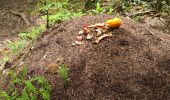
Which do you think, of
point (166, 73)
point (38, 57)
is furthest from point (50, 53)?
point (166, 73)

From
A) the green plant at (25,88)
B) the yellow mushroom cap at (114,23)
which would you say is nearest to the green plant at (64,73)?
the green plant at (25,88)

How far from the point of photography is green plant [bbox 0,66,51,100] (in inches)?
173

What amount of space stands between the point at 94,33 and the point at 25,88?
1337 millimetres

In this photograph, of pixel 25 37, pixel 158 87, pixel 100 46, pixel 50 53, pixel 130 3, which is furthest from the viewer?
pixel 130 3

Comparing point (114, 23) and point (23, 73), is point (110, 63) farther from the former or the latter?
point (23, 73)

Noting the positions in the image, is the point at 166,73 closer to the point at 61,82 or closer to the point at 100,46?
the point at 100,46

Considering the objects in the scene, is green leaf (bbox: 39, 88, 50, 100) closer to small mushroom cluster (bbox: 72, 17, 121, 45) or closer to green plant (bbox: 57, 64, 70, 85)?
green plant (bbox: 57, 64, 70, 85)

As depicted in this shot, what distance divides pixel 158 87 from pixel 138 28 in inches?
49.3

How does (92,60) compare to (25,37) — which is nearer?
(92,60)

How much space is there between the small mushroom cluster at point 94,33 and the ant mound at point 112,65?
2.6 inches

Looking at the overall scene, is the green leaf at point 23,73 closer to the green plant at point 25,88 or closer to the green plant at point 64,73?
the green plant at point 25,88

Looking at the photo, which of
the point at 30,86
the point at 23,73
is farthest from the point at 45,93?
the point at 23,73

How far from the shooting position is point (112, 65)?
4.52 m

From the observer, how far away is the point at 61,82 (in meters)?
4.52
